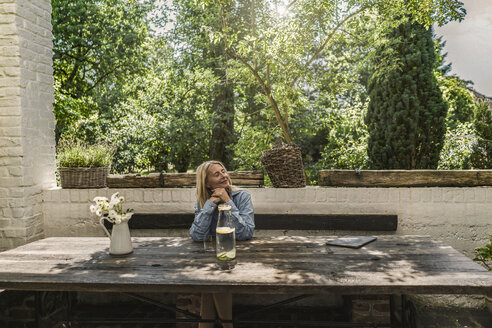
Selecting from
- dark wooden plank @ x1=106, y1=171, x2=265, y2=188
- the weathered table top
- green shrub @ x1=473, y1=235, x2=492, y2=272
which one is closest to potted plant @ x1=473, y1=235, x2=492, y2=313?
green shrub @ x1=473, y1=235, x2=492, y2=272

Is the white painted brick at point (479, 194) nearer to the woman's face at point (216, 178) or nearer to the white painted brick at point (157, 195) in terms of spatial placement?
the woman's face at point (216, 178)

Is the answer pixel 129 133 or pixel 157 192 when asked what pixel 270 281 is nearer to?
pixel 157 192

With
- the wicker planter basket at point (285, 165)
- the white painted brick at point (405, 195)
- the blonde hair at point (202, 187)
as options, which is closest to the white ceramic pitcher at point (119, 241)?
the blonde hair at point (202, 187)

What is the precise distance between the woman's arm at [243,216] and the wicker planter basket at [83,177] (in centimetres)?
149

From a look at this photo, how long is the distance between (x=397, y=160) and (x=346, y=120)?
1.41 metres

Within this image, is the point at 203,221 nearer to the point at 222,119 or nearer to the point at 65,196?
the point at 65,196

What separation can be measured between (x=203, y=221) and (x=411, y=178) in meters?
1.83

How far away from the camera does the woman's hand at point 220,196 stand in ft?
7.89

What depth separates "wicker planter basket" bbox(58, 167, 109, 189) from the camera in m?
3.26

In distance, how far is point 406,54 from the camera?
5387mm

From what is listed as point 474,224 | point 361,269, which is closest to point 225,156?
point 474,224

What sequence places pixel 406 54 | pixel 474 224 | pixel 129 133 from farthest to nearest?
pixel 129 133 < pixel 406 54 < pixel 474 224

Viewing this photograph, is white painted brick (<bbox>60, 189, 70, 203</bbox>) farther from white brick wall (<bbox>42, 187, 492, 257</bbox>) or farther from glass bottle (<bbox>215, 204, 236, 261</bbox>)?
glass bottle (<bbox>215, 204, 236, 261</bbox>)

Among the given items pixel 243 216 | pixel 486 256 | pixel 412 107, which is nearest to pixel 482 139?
pixel 412 107
